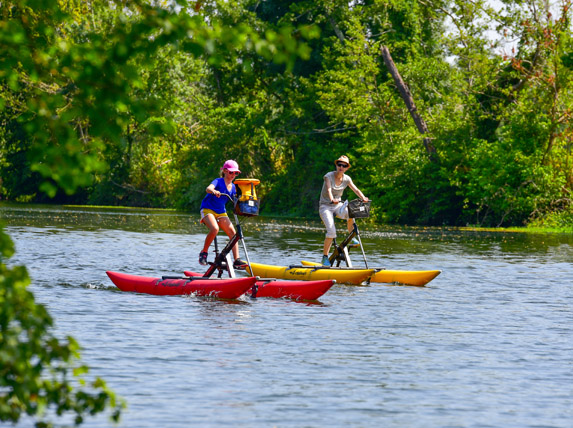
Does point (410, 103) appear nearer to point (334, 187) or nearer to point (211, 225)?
point (334, 187)

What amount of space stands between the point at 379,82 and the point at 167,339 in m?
38.7

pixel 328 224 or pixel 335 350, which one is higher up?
pixel 328 224

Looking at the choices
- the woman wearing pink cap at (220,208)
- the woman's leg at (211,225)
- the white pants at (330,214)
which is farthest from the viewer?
the white pants at (330,214)

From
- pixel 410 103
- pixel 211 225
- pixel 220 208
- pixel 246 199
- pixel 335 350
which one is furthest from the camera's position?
pixel 410 103

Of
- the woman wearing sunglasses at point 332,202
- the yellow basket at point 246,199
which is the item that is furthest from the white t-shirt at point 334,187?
the yellow basket at point 246,199

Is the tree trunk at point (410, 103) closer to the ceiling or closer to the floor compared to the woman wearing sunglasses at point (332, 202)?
closer to the ceiling

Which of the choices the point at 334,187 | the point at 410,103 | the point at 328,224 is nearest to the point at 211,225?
the point at 328,224

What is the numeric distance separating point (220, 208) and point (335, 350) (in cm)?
550

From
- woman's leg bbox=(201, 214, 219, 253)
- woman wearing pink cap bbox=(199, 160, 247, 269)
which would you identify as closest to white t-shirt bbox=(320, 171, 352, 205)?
woman wearing pink cap bbox=(199, 160, 247, 269)

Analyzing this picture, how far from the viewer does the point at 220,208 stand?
15.0 m

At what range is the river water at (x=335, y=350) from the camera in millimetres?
7371

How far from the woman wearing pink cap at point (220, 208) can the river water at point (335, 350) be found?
3.07ft

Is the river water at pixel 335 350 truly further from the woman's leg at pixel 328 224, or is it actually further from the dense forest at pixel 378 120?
the dense forest at pixel 378 120

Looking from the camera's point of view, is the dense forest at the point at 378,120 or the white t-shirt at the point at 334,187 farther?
the dense forest at the point at 378,120
